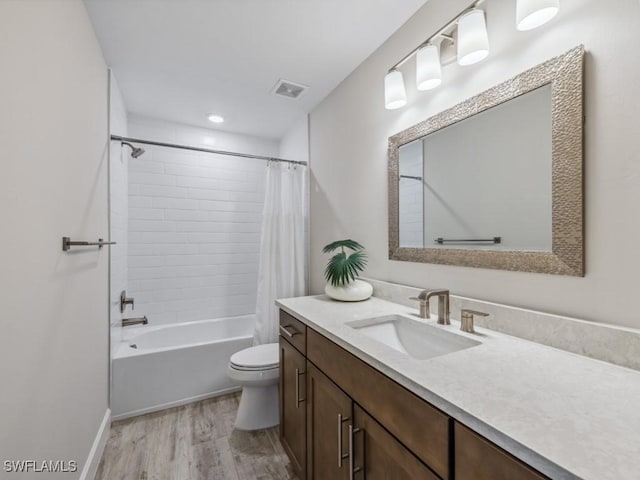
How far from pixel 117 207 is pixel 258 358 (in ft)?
5.21

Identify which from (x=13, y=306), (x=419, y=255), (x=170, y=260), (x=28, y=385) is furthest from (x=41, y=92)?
(x=170, y=260)

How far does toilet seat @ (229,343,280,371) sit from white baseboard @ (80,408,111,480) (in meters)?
0.78

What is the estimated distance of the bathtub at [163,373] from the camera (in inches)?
80.6

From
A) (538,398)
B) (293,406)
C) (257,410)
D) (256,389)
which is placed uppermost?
(538,398)

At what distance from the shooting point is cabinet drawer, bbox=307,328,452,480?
0.65 metres

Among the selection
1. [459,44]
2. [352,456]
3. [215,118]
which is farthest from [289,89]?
[352,456]

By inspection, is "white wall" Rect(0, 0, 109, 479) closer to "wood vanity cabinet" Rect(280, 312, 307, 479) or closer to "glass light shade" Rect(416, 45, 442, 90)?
"wood vanity cabinet" Rect(280, 312, 307, 479)

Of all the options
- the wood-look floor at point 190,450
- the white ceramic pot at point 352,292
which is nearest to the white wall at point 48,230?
the wood-look floor at point 190,450

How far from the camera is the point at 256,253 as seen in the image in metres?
3.27

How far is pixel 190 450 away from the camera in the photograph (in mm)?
1720

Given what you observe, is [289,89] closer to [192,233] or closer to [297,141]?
[297,141]

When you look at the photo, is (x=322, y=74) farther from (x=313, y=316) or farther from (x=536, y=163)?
A: (x=313, y=316)

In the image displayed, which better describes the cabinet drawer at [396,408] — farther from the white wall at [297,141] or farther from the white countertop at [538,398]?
the white wall at [297,141]

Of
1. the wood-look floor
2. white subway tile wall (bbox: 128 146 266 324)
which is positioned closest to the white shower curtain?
the wood-look floor
